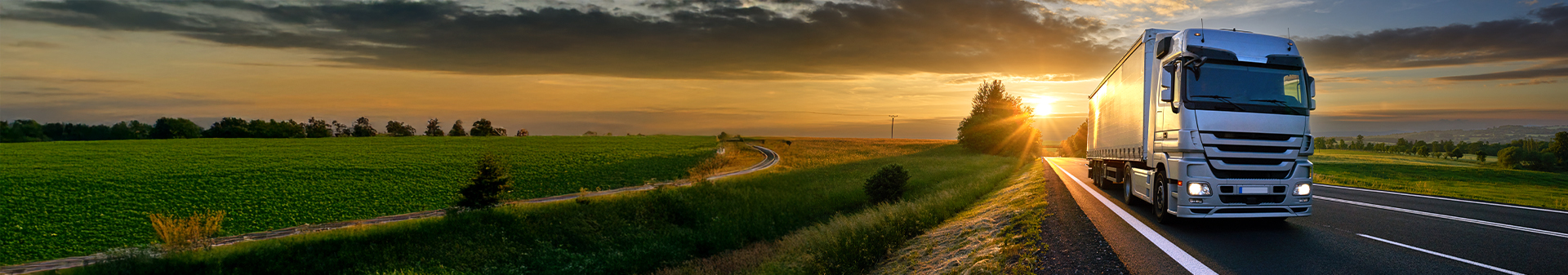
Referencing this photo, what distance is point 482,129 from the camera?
101 metres

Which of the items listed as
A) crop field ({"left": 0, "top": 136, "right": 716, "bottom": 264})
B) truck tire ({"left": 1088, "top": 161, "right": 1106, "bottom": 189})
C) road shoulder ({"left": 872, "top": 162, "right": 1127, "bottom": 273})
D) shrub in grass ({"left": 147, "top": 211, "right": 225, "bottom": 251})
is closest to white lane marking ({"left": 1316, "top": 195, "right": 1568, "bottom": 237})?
truck tire ({"left": 1088, "top": 161, "right": 1106, "bottom": 189})

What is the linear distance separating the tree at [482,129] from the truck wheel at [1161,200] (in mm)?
107327

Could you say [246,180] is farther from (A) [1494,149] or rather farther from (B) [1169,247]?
Result: (A) [1494,149]

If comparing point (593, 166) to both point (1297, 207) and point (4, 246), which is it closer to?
point (4, 246)

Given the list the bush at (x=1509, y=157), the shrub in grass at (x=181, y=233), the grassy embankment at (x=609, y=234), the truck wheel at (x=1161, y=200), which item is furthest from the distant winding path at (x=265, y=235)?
the bush at (x=1509, y=157)

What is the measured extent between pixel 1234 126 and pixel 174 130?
115 metres

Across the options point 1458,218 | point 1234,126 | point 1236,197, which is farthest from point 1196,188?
point 1458,218

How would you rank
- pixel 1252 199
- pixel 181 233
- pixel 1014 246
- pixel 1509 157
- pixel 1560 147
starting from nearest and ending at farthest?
pixel 1014 246
pixel 1252 199
pixel 181 233
pixel 1560 147
pixel 1509 157

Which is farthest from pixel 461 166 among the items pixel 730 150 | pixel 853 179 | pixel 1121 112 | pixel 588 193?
pixel 1121 112

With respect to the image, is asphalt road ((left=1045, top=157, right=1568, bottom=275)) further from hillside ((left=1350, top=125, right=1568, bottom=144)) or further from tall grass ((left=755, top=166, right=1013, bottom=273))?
hillside ((left=1350, top=125, right=1568, bottom=144))

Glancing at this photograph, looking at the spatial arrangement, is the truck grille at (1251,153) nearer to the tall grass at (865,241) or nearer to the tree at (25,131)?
the tall grass at (865,241)

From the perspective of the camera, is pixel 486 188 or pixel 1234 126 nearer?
pixel 1234 126

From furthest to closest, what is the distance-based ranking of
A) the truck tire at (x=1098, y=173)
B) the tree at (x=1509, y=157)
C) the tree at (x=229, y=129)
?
the tree at (x=229, y=129)
the tree at (x=1509, y=157)
the truck tire at (x=1098, y=173)

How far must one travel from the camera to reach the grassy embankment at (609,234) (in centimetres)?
1828
